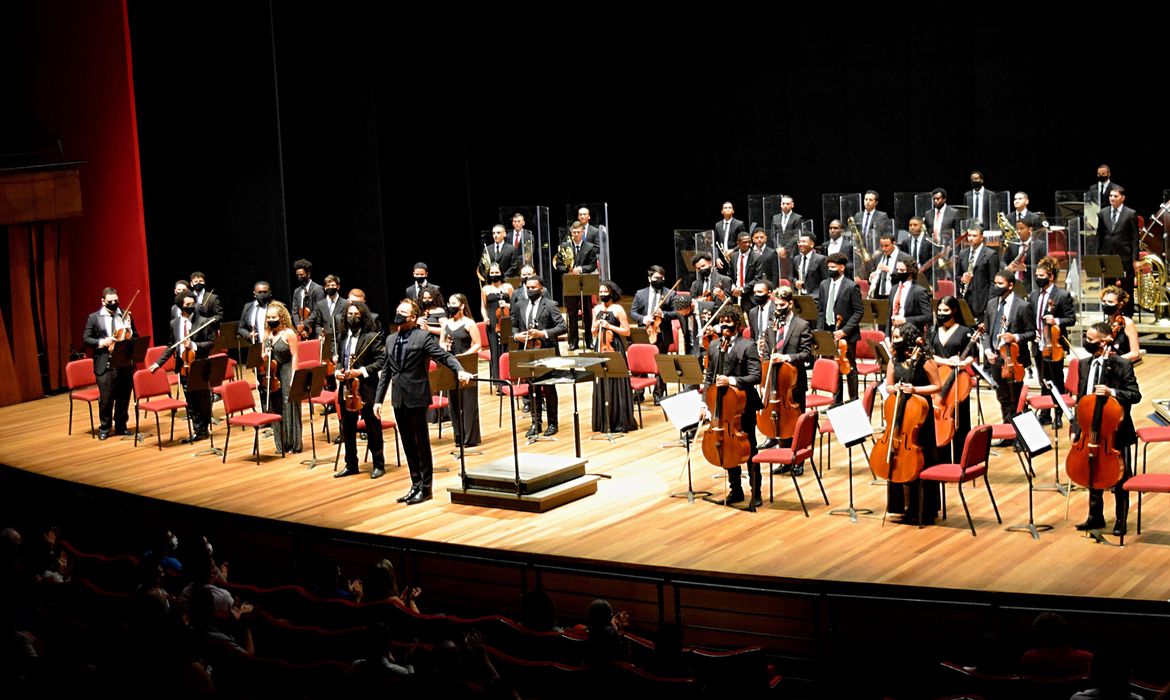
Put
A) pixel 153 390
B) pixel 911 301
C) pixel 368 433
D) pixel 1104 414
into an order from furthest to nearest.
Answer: pixel 153 390 < pixel 911 301 < pixel 368 433 < pixel 1104 414

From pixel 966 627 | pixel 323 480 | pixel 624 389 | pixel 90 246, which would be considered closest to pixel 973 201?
pixel 624 389

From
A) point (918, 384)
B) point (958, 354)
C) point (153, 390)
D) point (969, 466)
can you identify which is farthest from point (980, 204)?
point (153, 390)

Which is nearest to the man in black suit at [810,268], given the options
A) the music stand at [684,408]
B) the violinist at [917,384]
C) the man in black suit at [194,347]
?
the music stand at [684,408]

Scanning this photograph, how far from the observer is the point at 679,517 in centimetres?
941

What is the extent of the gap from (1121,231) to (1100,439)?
7045 millimetres

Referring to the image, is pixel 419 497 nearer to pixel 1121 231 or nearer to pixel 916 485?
pixel 916 485

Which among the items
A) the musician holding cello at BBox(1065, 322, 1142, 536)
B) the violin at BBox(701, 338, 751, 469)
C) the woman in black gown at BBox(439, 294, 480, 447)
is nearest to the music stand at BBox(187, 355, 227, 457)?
the woman in black gown at BBox(439, 294, 480, 447)

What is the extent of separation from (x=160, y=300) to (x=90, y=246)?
117 cm

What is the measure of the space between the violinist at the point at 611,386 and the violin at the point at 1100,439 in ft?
15.7

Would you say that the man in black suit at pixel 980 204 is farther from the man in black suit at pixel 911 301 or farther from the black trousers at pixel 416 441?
the black trousers at pixel 416 441

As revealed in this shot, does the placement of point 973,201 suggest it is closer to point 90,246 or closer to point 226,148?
point 226,148

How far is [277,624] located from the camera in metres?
6.44

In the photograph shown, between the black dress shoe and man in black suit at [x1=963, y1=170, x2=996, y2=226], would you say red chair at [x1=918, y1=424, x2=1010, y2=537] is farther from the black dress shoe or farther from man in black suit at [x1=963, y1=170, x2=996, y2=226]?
man in black suit at [x1=963, y1=170, x2=996, y2=226]

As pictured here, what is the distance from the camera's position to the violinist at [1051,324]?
A: 424 inches
